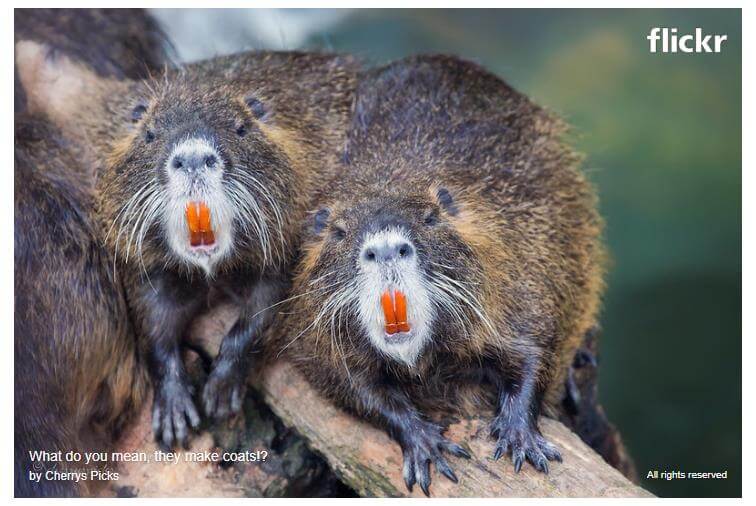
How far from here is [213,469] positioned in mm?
3365

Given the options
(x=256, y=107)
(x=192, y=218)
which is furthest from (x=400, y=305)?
(x=256, y=107)

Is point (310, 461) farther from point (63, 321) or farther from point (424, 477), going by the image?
point (63, 321)

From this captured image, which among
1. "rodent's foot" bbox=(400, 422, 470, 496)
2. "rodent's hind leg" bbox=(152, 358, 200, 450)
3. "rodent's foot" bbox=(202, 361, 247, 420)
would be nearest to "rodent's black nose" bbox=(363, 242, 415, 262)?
"rodent's foot" bbox=(400, 422, 470, 496)

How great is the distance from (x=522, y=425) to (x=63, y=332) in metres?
1.67

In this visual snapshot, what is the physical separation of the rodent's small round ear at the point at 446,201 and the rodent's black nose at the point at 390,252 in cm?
43

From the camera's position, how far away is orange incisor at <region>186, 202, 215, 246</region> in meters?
2.92

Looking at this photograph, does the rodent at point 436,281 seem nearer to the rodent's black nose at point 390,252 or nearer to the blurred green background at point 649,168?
the rodent's black nose at point 390,252

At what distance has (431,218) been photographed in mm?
2963

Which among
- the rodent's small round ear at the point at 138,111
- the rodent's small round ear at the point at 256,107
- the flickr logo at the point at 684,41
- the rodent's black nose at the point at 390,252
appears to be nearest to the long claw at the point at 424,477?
the rodent's black nose at the point at 390,252

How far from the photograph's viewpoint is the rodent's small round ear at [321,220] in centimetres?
314
